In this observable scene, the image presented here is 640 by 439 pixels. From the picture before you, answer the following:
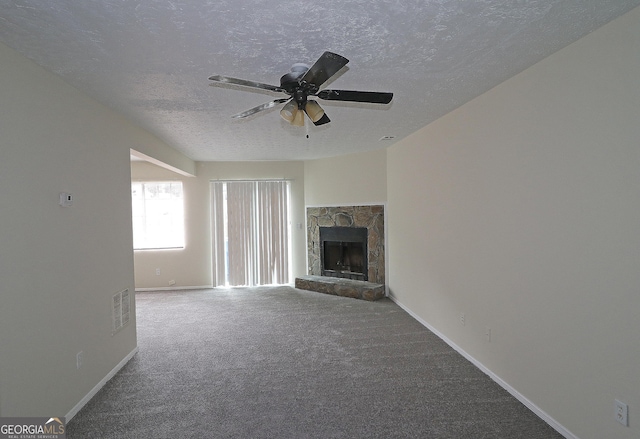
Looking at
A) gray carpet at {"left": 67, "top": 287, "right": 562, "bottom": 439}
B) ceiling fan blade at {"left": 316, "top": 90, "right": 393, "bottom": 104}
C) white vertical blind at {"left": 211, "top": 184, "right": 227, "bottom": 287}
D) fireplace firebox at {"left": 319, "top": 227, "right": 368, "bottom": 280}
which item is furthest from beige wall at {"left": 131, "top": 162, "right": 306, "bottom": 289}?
ceiling fan blade at {"left": 316, "top": 90, "right": 393, "bottom": 104}

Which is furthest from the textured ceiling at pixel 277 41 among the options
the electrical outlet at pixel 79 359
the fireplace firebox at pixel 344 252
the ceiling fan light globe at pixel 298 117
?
the fireplace firebox at pixel 344 252

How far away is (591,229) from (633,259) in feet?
0.87

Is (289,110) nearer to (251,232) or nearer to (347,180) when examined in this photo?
(347,180)

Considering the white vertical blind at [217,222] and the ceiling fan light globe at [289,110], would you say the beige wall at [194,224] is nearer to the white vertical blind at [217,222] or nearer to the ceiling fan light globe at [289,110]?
the white vertical blind at [217,222]

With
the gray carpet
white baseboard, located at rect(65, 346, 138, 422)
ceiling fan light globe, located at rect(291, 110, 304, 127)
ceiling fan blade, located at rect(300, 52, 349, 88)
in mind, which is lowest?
the gray carpet

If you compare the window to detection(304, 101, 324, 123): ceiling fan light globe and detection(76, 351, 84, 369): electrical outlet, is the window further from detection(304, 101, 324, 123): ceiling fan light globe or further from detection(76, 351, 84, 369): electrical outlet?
detection(304, 101, 324, 123): ceiling fan light globe

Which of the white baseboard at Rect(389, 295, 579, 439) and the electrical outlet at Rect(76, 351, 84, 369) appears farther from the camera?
the electrical outlet at Rect(76, 351, 84, 369)

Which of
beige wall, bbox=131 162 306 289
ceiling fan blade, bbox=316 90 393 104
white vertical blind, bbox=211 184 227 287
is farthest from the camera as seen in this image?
white vertical blind, bbox=211 184 227 287

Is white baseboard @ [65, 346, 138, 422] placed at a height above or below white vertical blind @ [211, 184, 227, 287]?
below

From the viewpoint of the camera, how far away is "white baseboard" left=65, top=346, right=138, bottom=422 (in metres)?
2.38

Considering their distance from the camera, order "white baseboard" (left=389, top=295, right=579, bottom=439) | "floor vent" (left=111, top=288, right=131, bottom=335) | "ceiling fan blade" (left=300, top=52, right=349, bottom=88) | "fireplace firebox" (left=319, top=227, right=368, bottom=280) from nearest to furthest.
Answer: "ceiling fan blade" (left=300, top=52, right=349, bottom=88) < "white baseboard" (left=389, top=295, right=579, bottom=439) < "floor vent" (left=111, top=288, right=131, bottom=335) < "fireplace firebox" (left=319, top=227, right=368, bottom=280)

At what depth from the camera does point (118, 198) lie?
10.4ft

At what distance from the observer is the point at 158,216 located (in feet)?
Result: 20.7

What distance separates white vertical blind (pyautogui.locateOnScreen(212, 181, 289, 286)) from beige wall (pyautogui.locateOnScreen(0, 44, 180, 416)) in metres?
3.17
